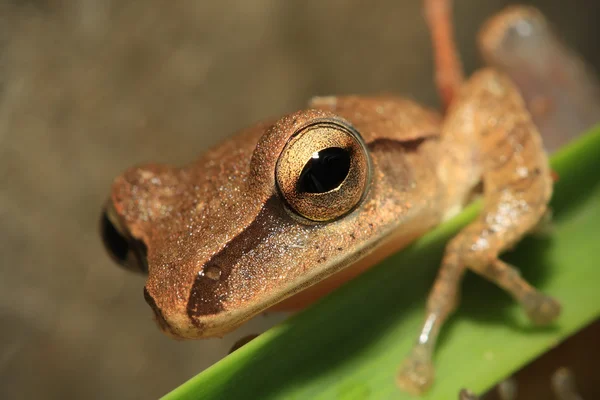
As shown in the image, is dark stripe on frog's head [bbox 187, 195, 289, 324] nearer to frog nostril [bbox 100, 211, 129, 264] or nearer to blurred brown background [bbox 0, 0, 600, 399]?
frog nostril [bbox 100, 211, 129, 264]

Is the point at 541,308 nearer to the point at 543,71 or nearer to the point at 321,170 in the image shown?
the point at 321,170

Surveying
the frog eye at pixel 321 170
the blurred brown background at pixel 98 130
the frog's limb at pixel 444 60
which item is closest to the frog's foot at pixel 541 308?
the frog eye at pixel 321 170

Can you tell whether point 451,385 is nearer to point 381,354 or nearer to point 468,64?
point 381,354

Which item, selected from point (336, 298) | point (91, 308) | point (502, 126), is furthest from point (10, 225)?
point (502, 126)

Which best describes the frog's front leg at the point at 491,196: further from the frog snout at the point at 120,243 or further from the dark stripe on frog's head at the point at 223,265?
the frog snout at the point at 120,243

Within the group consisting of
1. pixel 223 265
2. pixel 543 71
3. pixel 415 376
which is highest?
pixel 543 71

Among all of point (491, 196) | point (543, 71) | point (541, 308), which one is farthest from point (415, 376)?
point (543, 71)
